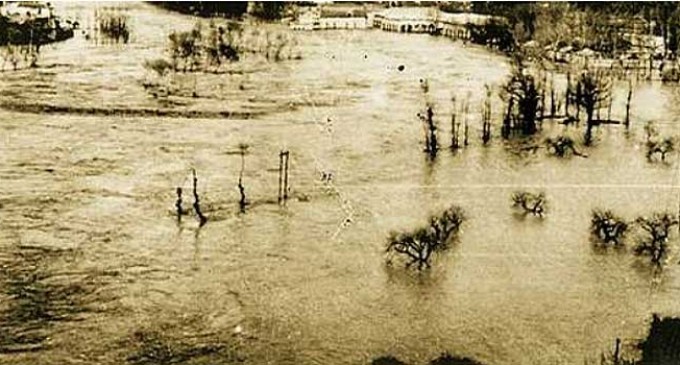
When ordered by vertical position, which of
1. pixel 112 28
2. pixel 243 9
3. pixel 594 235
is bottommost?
pixel 594 235

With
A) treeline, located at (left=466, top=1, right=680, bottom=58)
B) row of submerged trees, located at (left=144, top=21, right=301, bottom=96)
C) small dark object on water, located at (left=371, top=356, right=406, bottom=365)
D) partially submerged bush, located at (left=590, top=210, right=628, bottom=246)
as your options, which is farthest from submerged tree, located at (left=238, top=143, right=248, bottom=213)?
treeline, located at (left=466, top=1, right=680, bottom=58)

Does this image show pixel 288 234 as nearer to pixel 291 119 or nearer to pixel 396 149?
pixel 396 149

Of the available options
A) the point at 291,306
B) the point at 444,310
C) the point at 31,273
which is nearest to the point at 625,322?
the point at 444,310

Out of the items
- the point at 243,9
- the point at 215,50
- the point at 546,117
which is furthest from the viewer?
the point at 243,9

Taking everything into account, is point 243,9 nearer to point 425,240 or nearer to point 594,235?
point 594,235

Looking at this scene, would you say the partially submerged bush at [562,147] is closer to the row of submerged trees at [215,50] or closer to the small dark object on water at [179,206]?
the small dark object on water at [179,206]

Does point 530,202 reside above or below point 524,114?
below

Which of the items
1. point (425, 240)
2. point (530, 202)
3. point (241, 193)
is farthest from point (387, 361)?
point (530, 202)

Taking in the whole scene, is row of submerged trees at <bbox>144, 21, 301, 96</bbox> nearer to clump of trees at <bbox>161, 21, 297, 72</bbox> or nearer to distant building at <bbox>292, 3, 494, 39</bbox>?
clump of trees at <bbox>161, 21, 297, 72</bbox>
